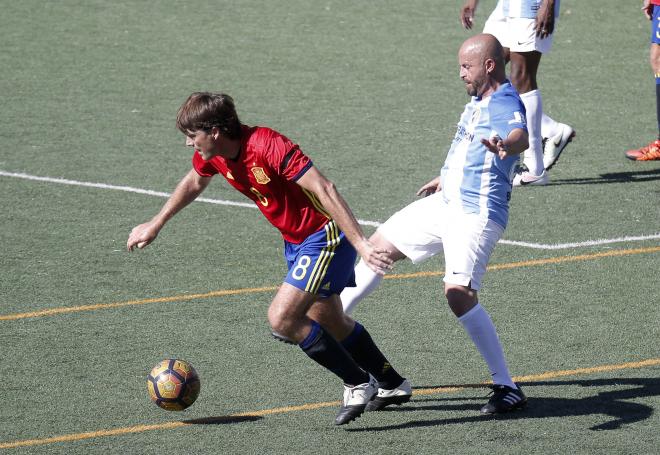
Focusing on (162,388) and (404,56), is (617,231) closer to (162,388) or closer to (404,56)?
(162,388)

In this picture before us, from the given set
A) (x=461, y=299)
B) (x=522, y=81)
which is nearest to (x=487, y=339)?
(x=461, y=299)

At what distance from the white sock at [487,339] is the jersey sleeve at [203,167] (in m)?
1.58

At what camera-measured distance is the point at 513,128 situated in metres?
6.69

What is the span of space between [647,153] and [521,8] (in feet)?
6.88

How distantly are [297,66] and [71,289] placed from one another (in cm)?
800

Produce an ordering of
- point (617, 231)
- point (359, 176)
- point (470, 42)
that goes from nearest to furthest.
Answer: point (470, 42) < point (617, 231) < point (359, 176)

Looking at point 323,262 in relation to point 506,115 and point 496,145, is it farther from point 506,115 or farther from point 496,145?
point 506,115

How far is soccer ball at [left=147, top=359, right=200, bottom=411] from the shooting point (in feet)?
22.0

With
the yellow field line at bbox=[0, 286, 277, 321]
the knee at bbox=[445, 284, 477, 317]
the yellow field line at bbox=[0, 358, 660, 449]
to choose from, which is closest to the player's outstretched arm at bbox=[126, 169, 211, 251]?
the yellow field line at bbox=[0, 358, 660, 449]

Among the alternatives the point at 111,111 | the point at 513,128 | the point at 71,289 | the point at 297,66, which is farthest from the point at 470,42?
the point at 297,66

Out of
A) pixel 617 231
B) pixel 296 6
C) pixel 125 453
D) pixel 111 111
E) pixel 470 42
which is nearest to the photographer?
pixel 125 453

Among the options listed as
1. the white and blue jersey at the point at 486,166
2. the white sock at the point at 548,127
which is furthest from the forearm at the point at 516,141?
the white sock at the point at 548,127

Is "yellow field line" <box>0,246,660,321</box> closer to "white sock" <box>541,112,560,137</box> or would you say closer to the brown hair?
"white sock" <box>541,112,560,137</box>

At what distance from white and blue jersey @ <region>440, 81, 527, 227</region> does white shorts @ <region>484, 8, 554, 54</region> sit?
434 centimetres
